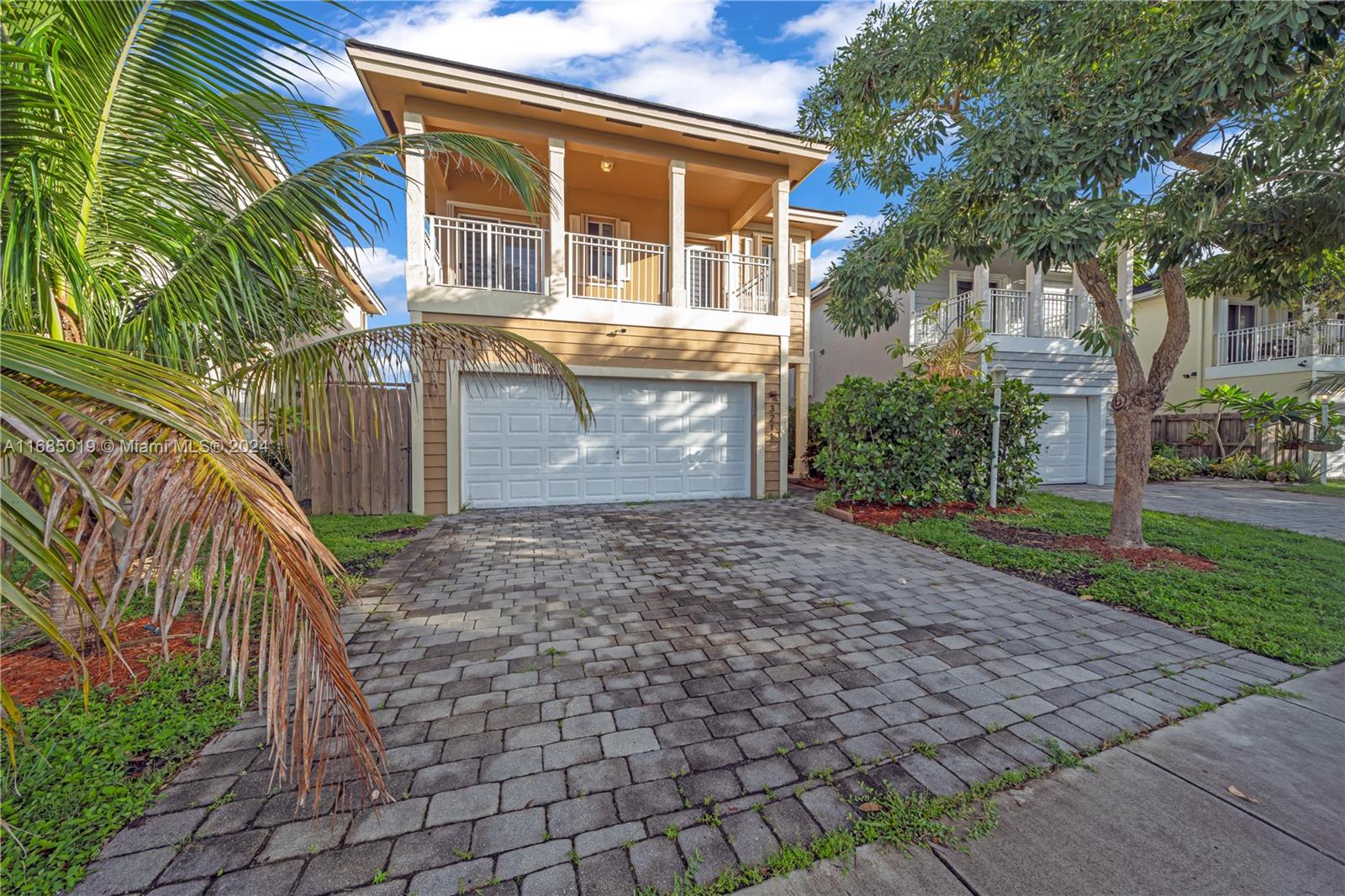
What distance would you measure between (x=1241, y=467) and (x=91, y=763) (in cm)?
1841

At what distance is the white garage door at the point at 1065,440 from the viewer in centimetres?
1098

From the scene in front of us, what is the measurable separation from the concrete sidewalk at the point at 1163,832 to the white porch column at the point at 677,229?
7422 millimetres

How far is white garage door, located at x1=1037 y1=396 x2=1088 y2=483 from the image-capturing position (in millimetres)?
10977

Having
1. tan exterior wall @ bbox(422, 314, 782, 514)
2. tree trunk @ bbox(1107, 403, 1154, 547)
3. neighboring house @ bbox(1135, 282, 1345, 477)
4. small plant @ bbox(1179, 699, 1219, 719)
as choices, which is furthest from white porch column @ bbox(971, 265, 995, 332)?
small plant @ bbox(1179, 699, 1219, 719)

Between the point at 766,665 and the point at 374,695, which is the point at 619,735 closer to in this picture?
the point at 766,665

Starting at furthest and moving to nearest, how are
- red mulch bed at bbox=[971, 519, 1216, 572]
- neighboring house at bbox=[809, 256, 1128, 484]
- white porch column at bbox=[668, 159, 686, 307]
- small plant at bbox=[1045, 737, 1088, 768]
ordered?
neighboring house at bbox=[809, 256, 1128, 484] → white porch column at bbox=[668, 159, 686, 307] → red mulch bed at bbox=[971, 519, 1216, 572] → small plant at bbox=[1045, 737, 1088, 768]

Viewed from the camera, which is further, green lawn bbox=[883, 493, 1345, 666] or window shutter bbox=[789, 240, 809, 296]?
window shutter bbox=[789, 240, 809, 296]

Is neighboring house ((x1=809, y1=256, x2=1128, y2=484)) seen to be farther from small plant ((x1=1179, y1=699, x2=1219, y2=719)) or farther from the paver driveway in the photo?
small plant ((x1=1179, y1=699, x2=1219, y2=719))

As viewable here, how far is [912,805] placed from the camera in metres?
1.79

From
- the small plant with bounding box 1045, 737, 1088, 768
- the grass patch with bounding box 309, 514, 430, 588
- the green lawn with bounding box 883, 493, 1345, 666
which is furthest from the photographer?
the grass patch with bounding box 309, 514, 430, 588

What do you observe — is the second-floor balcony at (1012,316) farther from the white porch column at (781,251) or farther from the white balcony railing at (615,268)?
the white balcony railing at (615,268)

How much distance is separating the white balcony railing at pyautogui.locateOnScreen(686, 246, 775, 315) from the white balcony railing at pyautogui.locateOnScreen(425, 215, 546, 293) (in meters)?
2.54

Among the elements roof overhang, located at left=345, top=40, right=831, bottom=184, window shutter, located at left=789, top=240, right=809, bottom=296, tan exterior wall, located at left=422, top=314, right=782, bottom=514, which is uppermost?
roof overhang, located at left=345, top=40, right=831, bottom=184

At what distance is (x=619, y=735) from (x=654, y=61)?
7647mm
